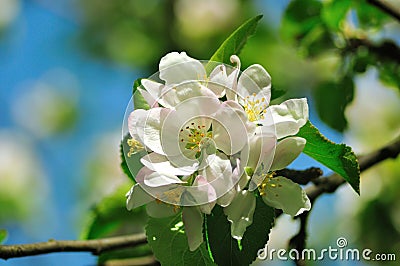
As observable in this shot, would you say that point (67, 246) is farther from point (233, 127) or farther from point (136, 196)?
point (233, 127)

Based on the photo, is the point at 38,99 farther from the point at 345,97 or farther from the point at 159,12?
the point at 345,97

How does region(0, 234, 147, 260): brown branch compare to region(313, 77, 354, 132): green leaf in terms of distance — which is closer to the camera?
region(0, 234, 147, 260): brown branch

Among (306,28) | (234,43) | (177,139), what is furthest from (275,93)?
(306,28)

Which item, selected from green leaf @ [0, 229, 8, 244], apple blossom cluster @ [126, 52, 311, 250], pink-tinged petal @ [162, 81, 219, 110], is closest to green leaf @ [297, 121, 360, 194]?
apple blossom cluster @ [126, 52, 311, 250]

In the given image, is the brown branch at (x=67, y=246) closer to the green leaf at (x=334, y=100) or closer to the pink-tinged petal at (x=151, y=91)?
the pink-tinged petal at (x=151, y=91)

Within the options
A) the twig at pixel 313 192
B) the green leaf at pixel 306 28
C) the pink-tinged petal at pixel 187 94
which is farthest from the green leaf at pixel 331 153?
the green leaf at pixel 306 28

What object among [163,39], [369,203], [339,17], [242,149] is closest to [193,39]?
[163,39]

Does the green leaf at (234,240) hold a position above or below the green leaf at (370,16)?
below

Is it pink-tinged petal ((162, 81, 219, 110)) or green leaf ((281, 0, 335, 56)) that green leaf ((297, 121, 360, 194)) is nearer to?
pink-tinged petal ((162, 81, 219, 110))
